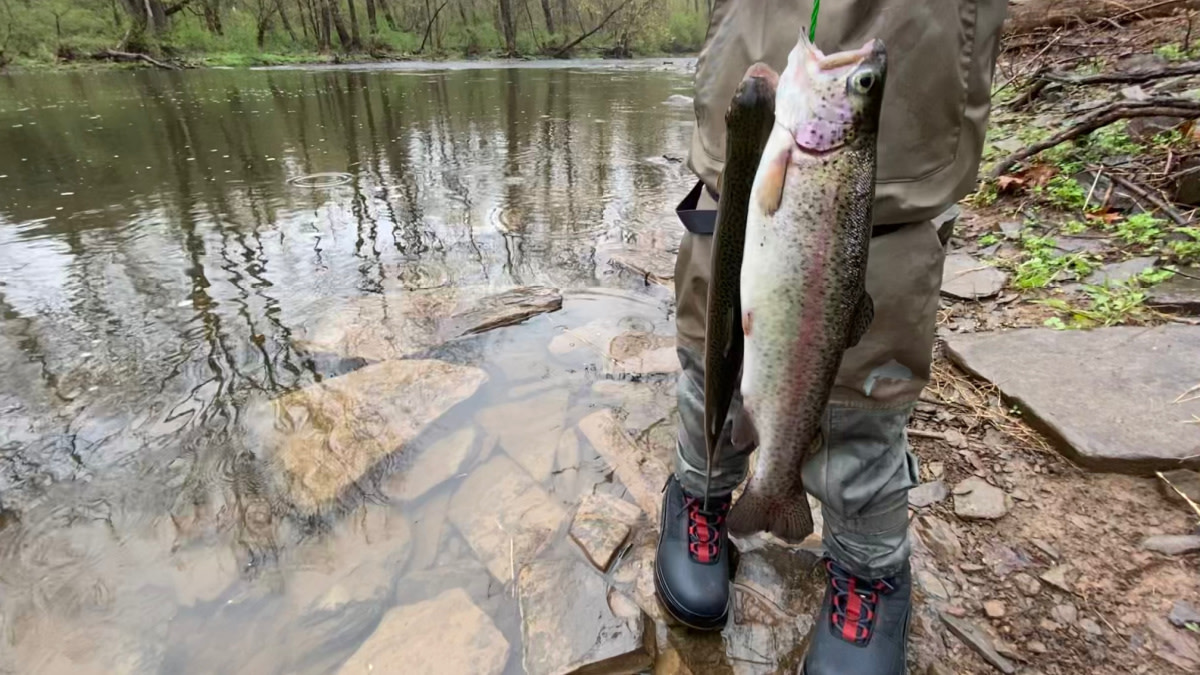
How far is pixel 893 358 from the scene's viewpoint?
130cm

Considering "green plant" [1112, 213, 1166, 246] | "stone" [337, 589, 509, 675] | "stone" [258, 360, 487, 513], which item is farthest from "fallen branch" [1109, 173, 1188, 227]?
"stone" [337, 589, 509, 675]

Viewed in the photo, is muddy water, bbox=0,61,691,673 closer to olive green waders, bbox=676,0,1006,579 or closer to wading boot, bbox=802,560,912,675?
wading boot, bbox=802,560,912,675

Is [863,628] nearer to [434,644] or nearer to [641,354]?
[434,644]

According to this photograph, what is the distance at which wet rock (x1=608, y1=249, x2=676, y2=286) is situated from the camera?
411cm

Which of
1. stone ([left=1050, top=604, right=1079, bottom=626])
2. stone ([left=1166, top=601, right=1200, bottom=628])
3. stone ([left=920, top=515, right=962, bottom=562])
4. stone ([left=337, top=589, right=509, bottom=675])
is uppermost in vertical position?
stone ([left=1166, top=601, right=1200, bottom=628])

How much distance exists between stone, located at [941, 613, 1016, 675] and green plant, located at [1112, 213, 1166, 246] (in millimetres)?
2927

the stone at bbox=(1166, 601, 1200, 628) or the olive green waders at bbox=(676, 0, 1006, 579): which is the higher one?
the olive green waders at bbox=(676, 0, 1006, 579)

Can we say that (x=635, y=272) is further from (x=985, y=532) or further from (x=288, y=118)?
(x=288, y=118)

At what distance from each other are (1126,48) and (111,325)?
9.25m

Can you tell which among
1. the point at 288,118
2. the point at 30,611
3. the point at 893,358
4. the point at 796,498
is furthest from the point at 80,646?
the point at 288,118

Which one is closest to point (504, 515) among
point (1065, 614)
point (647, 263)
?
point (1065, 614)

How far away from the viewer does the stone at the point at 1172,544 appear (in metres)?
1.84

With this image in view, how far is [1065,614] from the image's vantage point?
5.60 feet

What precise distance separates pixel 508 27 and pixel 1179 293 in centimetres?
3535
